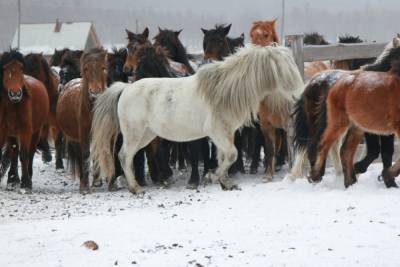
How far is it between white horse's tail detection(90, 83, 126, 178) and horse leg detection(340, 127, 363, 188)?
331 centimetres

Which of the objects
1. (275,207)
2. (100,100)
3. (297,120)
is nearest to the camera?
(275,207)

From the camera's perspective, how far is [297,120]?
7602 millimetres

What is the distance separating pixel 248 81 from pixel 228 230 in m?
2.87

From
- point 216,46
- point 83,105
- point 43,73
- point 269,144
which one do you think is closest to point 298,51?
point 269,144

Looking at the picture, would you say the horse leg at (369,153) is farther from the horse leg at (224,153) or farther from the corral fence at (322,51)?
the horse leg at (224,153)

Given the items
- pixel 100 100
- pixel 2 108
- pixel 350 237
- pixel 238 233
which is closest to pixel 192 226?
pixel 238 233

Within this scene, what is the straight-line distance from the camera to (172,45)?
447 inches

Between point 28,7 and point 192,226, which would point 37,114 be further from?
point 28,7

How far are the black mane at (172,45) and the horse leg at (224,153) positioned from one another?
3681 millimetres

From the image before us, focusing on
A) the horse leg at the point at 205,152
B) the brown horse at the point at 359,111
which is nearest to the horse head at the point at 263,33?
the horse leg at the point at 205,152

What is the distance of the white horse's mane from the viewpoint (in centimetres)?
756

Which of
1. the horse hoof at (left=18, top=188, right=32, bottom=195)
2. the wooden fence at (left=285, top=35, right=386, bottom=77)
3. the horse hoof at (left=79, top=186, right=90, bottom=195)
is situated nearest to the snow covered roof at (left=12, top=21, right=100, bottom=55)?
the horse hoof at (left=18, top=188, right=32, bottom=195)

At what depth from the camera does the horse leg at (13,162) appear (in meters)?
9.71

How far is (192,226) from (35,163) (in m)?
8.39
